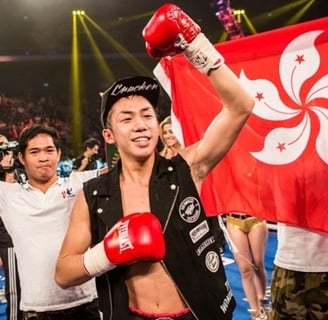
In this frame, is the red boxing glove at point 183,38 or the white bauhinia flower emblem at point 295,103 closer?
the red boxing glove at point 183,38

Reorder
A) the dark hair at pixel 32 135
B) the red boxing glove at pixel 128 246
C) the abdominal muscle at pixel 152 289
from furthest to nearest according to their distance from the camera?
the dark hair at pixel 32 135 → the abdominal muscle at pixel 152 289 → the red boxing glove at pixel 128 246

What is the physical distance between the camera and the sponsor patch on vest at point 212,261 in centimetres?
150

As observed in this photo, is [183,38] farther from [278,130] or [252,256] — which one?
[252,256]

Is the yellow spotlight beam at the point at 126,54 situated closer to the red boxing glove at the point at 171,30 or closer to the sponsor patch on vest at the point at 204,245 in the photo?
the red boxing glove at the point at 171,30

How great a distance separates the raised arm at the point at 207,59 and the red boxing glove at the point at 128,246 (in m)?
0.35

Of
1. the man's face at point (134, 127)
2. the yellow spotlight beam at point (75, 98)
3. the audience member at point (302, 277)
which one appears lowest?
the audience member at point (302, 277)

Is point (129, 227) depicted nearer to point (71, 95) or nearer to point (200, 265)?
point (200, 265)

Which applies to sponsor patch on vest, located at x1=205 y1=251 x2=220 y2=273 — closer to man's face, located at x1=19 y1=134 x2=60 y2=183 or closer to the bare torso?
the bare torso

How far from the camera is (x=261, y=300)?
10.3 ft

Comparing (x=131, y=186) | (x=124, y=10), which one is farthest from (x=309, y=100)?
(x=124, y=10)

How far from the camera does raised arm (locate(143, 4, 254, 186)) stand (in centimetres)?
146

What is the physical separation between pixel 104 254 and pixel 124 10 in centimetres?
1110

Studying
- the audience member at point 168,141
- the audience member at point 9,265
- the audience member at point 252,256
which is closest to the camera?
the audience member at point 9,265

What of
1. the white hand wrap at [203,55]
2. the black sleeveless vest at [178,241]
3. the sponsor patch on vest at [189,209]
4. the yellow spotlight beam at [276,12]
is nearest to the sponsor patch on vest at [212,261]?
the black sleeveless vest at [178,241]
